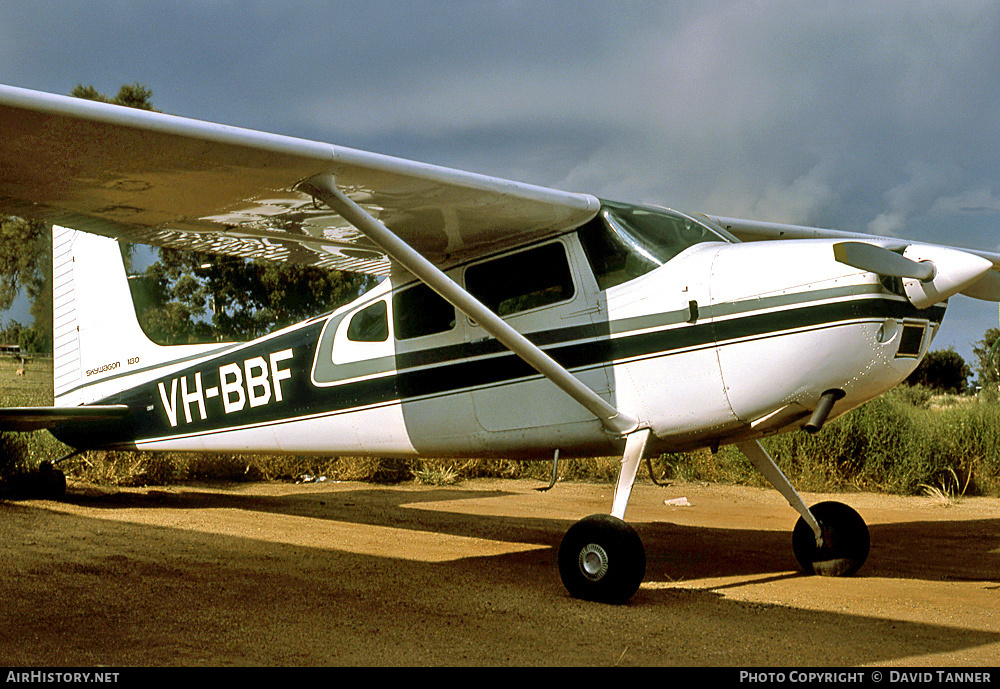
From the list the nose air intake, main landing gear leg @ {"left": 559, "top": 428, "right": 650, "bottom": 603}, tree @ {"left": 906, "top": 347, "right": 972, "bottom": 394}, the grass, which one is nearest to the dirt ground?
main landing gear leg @ {"left": 559, "top": 428, "right": 650, "bottom": 603}

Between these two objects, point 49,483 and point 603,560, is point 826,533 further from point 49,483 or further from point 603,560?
point 49,483

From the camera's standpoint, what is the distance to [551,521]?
9.12m

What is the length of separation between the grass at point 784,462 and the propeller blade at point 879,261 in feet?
25.6

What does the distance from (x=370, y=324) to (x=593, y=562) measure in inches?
107

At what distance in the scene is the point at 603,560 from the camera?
4.96 meters

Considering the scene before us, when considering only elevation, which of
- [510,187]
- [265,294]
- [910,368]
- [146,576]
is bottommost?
[146,576]

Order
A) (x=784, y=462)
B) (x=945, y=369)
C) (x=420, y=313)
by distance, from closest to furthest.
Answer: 1. (x=420, y=313)
2. (x=784, y=462)
3. (x=945, y=369)

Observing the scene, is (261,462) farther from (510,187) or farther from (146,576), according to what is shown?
(510,187)

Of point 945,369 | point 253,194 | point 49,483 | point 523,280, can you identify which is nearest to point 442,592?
point 523,280

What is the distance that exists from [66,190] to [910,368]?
5.12 meters

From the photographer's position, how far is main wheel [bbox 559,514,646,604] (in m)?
4.88

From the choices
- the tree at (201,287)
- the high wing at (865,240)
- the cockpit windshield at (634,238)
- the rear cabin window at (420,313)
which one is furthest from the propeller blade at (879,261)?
the tree at (201,287)
